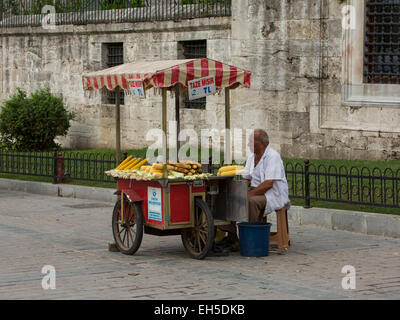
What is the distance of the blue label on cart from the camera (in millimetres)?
9922

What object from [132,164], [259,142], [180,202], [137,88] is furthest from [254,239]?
[137,88]

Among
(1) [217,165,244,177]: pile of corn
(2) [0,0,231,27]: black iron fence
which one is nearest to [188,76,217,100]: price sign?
(1) [217,165,244,177]: pile of corn

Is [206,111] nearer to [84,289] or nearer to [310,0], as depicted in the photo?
[310,0]

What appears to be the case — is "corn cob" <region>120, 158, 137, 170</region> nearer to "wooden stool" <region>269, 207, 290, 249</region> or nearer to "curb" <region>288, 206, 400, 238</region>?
"wooden stool" <region>269, 207, 290, 249</region>

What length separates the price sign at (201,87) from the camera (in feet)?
33.0

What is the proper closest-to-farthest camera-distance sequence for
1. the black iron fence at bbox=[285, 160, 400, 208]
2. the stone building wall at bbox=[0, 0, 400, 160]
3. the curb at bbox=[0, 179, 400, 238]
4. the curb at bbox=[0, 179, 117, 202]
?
the curb at bbox=[0, 179, 400, 238]
the black iron fence at bbox=[285, 160, 400, 208]
the curb at bbox=[0, 179, 117, 202]
the stone building wall at bbox=[0, 0, 400, 160]

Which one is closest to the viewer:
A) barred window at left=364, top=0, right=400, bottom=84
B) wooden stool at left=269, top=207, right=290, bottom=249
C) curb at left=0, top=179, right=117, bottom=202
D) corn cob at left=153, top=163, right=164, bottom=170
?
corn cob at left=153, top=163, right=164, bottom=170

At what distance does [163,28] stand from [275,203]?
11019mm

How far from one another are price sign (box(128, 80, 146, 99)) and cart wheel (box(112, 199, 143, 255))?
4.45ft

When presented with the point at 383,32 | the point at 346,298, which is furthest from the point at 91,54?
the point at 346,298

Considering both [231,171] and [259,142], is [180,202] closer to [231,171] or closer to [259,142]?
[231,171]

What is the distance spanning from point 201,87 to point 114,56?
12.7 m

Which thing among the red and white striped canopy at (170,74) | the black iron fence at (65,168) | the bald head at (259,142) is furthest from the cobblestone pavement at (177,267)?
the black iron fence at (65,168)

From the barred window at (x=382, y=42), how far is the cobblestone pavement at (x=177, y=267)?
5.77 m
